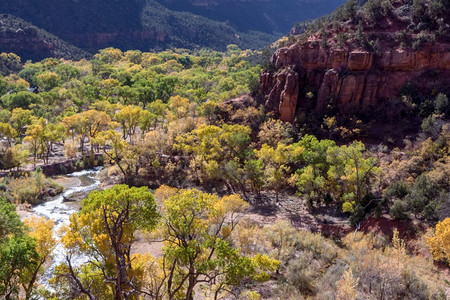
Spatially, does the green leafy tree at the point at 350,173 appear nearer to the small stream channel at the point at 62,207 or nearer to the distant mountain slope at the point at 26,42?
the small stream channel at the point at 62,207

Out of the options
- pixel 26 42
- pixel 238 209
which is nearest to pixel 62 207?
pixel 238 209

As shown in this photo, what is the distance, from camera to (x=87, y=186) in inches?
1603

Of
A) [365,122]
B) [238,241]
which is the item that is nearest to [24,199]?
[238,241]

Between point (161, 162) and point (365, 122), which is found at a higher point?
point (365, 122)

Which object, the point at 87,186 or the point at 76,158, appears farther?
the point at 76,158

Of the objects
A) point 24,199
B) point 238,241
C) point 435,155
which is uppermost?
point 435,155

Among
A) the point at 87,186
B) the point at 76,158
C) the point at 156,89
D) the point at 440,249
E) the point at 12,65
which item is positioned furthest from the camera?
the point at 12,65

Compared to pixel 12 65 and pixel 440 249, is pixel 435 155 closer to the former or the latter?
pixel 440 249

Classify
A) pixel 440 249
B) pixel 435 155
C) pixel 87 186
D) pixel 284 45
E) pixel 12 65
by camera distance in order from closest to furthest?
pixel 440 249
pixel 435 155
pixel 87 186
pixel 284 45
pixel 12 65

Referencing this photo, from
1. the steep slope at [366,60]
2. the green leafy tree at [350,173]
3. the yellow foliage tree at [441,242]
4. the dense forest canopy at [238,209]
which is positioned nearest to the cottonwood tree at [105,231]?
the dense forest canopy at [238,209]

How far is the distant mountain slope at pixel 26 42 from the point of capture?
132875mm

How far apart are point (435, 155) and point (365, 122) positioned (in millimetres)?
11641

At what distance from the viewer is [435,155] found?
32.0 metres

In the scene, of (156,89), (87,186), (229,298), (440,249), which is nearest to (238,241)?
(229,298)
